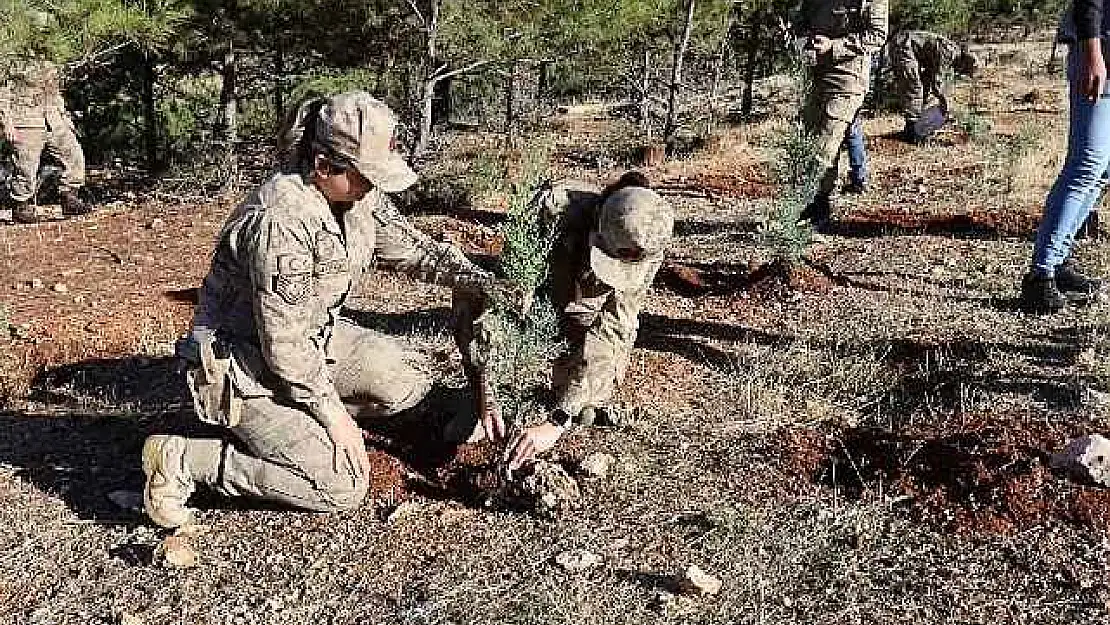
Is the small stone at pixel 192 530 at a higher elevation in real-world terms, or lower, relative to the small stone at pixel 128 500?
higher

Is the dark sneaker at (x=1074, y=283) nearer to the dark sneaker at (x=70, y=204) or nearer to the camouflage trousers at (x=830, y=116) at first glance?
the camouflage trousers at (x=830, y=116)

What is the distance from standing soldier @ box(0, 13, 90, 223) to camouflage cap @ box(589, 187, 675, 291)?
685 cm

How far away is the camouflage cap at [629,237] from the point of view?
3445 millimetres

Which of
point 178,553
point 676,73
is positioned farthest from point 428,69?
point 178,553

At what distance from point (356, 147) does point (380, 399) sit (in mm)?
1037

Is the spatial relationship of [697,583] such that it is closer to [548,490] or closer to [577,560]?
[577,560]

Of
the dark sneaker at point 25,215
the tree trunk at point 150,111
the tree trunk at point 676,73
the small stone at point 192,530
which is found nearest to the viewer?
the small stone at point 192,530

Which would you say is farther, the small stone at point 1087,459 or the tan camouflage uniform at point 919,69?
the tan camouflage uniform at point 919,69

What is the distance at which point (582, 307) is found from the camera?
3.83m

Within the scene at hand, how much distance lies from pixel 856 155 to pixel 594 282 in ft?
14.3

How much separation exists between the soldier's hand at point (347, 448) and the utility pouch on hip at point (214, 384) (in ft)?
0.98

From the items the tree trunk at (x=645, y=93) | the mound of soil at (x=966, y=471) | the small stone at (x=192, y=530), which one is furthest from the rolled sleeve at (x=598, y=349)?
the tree trunk at (x=645, y=93)

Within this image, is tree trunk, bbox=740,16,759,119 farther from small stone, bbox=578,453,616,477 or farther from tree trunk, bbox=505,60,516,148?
small stone, bbox=578,453,616,477

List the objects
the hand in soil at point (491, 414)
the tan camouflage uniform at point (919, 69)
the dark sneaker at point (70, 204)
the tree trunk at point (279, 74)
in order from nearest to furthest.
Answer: the hand in soil at point (491, 414) → the dark sneaker at point (70, 204) → the tan camouflage uniform at point (919, 69) → the tree trunk at point (279, 74)
